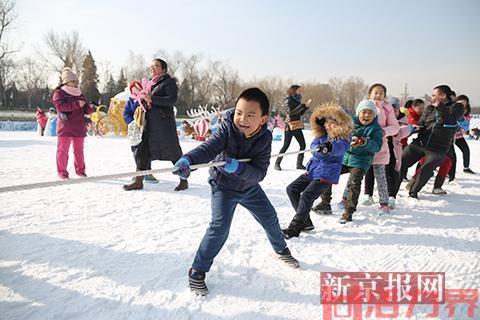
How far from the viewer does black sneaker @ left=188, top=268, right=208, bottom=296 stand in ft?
6.52

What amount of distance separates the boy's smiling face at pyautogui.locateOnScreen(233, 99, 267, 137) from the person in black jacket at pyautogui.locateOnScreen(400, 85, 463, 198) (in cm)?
351

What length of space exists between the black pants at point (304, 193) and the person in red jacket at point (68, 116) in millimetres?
3545

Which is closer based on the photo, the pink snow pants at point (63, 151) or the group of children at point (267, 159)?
the group of children at point (267, 159)

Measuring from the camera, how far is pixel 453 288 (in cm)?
219

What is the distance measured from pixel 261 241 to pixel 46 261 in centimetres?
180

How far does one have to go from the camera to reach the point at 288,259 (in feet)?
7.89

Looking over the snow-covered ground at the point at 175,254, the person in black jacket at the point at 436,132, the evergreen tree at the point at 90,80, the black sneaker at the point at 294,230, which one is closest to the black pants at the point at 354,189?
the snow-covered ground at the point at 175,254

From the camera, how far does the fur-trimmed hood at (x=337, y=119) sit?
10.3 feet

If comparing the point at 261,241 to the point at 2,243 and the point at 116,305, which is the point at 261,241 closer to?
the point at 116,305

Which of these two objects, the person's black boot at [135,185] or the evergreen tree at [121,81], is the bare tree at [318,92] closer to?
the evergreen tree at [121,81]

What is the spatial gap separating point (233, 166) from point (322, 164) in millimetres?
1560

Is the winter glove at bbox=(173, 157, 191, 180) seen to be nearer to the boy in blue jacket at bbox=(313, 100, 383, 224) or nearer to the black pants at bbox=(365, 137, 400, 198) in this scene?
the boy in blue jacket at bbox=(313, 100, 383, 224)

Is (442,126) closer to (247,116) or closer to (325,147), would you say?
(325,147)

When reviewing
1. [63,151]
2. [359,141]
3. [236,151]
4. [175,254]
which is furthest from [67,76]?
[359,141]
